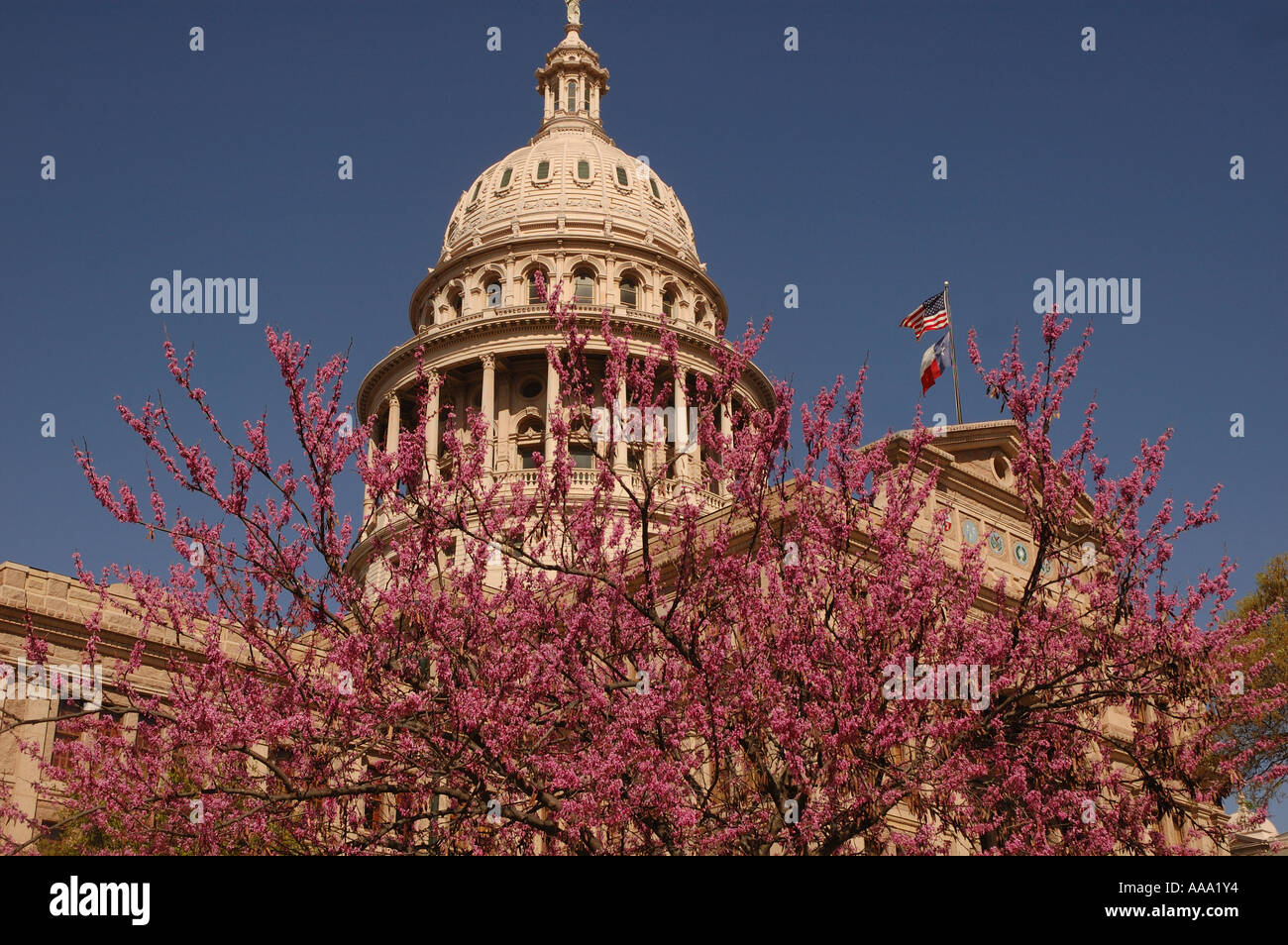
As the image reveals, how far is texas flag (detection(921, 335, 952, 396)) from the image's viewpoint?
42.9m

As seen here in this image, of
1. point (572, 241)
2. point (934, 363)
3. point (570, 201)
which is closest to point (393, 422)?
point (572, 241)

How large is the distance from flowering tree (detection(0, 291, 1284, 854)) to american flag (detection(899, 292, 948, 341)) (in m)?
26.6

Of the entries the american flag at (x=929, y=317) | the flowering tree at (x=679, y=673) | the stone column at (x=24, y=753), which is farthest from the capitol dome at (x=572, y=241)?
the flowering tree at (x=679, y=673)

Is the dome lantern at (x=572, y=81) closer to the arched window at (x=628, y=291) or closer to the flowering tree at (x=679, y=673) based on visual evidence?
the arched window at (x=628, y=291)

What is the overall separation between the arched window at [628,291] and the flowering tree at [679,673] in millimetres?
56153

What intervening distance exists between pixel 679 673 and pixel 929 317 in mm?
30529

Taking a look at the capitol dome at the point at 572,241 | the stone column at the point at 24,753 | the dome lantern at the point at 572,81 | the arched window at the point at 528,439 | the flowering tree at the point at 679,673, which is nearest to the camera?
the flowering tree at the point at 679,673

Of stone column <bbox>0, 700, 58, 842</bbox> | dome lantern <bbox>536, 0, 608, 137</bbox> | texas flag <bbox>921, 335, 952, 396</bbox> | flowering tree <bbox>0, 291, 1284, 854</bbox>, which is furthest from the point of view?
dome lantern <bbox>536, 0, 608, 137</bbox>

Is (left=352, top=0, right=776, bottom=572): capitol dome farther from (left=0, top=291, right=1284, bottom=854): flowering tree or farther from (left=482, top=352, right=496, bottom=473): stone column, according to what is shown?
(left=0, top=291, right=1284, bottom=854): flowering tree

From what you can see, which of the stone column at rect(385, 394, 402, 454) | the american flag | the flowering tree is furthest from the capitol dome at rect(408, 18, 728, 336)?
the flowering tree

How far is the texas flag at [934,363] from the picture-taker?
4291 cm
